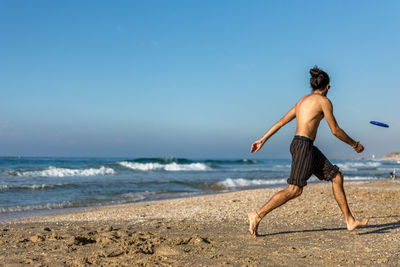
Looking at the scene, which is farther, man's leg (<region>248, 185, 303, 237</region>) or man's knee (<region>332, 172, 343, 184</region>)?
man's knee (<region>332, 172, 343, 184</region>)

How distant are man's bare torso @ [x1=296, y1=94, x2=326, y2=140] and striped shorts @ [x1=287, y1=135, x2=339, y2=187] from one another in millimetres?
87

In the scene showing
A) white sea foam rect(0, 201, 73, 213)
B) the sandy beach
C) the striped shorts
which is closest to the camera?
the sandy beach

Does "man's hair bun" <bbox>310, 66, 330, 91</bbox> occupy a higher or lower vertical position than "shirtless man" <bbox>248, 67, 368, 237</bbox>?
higher

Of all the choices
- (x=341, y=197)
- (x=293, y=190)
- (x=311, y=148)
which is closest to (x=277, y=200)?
(x=293, y=190)

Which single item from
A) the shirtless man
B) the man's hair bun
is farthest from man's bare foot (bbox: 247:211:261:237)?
the man's hair bun

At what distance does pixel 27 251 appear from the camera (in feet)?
13.0

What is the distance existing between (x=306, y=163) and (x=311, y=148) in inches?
7.9

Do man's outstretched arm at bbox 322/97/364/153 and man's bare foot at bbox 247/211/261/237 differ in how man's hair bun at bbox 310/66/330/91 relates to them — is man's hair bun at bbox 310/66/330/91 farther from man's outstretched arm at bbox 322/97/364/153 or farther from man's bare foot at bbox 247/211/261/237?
man's bare foot at bbox 247/211/261/237

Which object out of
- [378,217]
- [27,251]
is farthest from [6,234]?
[378,217]

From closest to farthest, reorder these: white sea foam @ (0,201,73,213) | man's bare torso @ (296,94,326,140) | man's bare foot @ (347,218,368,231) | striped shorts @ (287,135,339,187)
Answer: striped shorts @ (287,135,339,187) → man's bare torso @ (296,94,326,140) → man's bare foot @ (347,218,368,231) → white sea foam @ (0,201,73,213)

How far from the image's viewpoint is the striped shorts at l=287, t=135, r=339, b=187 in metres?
4.38

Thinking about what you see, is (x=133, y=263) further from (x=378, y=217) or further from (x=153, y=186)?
(x=153, y=186)

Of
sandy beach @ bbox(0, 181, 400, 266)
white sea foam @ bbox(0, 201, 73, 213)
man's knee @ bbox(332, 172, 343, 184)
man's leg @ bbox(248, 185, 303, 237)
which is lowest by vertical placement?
white sea foam @ bbox(0, 201, 73, 213)

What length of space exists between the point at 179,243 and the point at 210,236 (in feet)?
1.89
